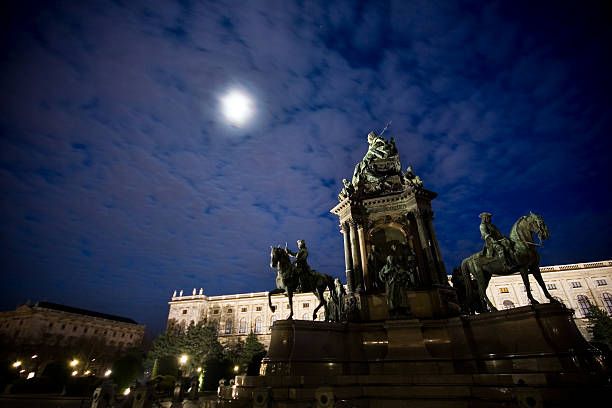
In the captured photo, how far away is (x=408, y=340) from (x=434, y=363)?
3.39 ft

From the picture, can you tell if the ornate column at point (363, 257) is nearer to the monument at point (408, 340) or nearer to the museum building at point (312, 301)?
the monument at point (408, 340)

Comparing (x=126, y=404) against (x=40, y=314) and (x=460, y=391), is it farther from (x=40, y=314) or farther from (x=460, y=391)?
(x=40, y=314)

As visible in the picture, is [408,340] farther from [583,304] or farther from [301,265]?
[583,304]

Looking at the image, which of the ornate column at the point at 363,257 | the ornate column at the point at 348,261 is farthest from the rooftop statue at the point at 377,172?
the ornate column at the point at 363,257

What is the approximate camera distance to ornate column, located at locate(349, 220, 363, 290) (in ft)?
43.6

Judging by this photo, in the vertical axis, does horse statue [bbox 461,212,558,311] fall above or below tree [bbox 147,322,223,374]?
above

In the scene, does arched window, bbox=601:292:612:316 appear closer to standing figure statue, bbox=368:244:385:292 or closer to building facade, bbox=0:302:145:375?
standing figure statue, bbox=368:244:385:292

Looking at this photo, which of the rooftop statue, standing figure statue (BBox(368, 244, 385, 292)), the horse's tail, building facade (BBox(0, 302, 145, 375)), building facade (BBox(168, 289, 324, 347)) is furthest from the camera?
building facade (BBox(168, 289, 324, 347))

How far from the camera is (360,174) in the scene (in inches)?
640

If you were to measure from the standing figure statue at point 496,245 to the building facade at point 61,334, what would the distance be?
7504cm

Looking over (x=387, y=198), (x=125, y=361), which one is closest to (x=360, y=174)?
(x=387, y=198)

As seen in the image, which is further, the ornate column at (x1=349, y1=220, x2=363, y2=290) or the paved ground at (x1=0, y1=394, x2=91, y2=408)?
the paved ground at (x1=0, y1=394, x2=91, y2=408)

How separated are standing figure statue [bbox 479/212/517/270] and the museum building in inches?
1587

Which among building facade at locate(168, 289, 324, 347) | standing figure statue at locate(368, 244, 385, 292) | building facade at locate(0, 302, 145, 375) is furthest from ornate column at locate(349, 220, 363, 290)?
building facade at locate(0, 302, 145, 375)
